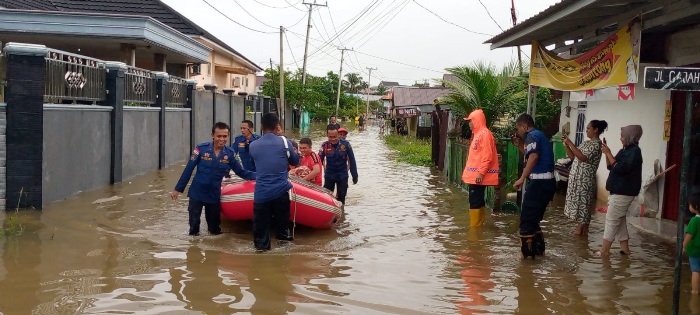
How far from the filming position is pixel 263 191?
807cm

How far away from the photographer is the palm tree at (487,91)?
14156mm

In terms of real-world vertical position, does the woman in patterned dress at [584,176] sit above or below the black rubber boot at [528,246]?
above

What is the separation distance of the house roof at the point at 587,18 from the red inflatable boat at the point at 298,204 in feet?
11.8

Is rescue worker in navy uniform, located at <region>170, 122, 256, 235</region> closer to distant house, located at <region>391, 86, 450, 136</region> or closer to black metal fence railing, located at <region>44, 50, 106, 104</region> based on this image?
black metal fence railing, located at <region>44, 50, 106, 104</region>

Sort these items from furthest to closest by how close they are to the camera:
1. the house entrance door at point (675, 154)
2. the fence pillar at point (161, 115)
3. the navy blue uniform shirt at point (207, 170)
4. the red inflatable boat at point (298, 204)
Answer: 1. the fence pillar at point (161, 115)
2. the house entrance door at point (675, 154)
3. the red inflatable boat at point (298, 204)
4. the navy blue uniform shirt at point (207, 170)

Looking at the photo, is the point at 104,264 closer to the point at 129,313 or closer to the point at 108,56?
the point at 129,313

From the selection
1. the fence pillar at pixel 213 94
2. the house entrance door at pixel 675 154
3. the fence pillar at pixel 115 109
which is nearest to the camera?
the house entrance door at pixel 675 154

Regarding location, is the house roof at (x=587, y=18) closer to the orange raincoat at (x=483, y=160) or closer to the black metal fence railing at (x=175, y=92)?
the orange raincoat at (x=483, y=160)

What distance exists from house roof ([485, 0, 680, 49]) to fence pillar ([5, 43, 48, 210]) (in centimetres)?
678

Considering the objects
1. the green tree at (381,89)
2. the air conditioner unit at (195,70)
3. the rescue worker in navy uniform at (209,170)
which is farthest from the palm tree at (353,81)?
the rescue worker in navy uniform at (209,170)

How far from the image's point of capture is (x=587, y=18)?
9156 mm

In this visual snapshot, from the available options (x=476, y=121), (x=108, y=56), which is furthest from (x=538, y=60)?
(x=108, y=56)

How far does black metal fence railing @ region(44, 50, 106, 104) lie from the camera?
10.7m

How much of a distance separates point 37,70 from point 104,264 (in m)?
4.07
